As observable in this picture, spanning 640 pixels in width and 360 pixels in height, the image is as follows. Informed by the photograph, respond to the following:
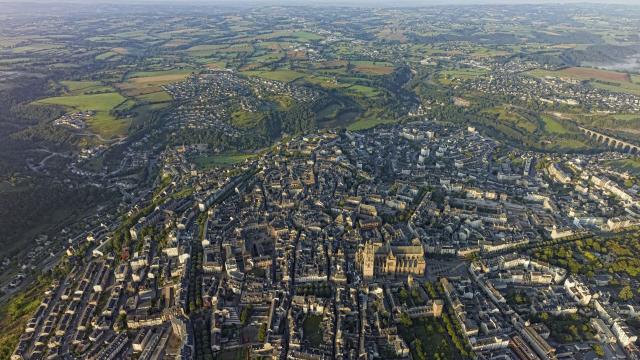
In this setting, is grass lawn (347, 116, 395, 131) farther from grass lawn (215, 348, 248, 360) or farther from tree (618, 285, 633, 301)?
grass lawn (215, 348, 248, 360)

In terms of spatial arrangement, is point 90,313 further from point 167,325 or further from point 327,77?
point 327,77

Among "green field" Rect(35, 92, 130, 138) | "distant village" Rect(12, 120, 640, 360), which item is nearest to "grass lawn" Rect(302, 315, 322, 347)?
"distant village" Rect(12, 120, 640, 360)

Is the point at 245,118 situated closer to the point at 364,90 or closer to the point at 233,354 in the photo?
the point at 364,90

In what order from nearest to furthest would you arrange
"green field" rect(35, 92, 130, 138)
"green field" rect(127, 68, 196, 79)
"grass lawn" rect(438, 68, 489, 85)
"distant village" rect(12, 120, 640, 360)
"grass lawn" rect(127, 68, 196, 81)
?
"distant village" rect(12, 120, 640, 360), "green field" rect(35, 92, 130, 138), "grass lawn" rect(438, 68, 489, 85), "grass lawn" rect(127, 68, 196, 81), "green field" rect(127, 68, 196, 79)

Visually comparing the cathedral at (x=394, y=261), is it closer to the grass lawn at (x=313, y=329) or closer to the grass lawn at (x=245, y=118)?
the grass lawn at (x=313, y=329)

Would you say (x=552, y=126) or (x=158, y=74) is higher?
(x=158, y=74)

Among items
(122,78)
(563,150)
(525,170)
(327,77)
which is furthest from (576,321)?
(122,78)

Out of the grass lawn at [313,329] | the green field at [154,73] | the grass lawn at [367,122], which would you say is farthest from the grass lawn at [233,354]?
the green field at [154,73]

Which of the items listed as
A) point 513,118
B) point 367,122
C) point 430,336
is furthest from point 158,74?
point 430,336

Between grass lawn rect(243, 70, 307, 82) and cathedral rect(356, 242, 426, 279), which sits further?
grass lawn rect(243, 70, 307, 82)
